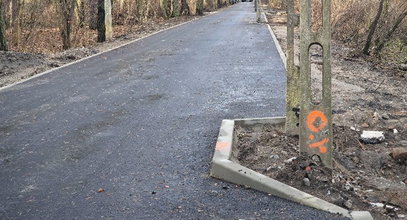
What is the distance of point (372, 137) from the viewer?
20.0 feet

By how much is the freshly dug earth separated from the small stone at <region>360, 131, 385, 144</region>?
53 mm

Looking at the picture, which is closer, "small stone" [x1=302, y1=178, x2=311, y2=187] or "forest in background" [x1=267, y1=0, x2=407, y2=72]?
"small stone" [x1=302, y1=178, x2=311, y2=187]

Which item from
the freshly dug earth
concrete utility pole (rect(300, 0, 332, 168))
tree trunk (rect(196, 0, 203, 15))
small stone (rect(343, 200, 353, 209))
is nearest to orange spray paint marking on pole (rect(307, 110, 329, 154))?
concrete utility pole (rect(300, 0, 332, 168))

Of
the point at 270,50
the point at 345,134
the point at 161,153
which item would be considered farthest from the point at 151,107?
the point at 270,50

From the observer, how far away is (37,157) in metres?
5.70

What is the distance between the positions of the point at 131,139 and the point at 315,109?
2.48 meters

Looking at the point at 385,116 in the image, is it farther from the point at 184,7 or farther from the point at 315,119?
the point at 184,7

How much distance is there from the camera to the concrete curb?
4.00 metres

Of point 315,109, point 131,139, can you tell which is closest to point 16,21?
point 131,139

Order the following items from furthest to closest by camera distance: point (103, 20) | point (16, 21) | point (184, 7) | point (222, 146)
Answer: point (184, 7), point (103, 20), point (16, 21), point (222, 146)

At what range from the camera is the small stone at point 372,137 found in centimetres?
604

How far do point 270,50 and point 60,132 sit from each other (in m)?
9.54

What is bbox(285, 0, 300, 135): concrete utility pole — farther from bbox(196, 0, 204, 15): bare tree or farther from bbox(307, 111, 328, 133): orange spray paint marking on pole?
bbox(196, 0, 204, 15): bare tree

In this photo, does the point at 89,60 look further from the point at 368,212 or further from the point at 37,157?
the point at 368,212
